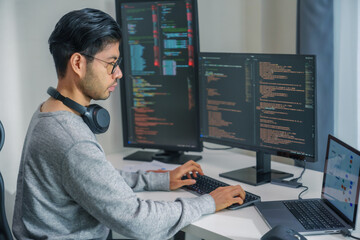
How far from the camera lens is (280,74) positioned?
177 centimetres

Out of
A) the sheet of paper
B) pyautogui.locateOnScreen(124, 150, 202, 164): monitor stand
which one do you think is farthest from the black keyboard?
pyautogui.locateOnScreen(124, 150, 202, 164): monitor stand

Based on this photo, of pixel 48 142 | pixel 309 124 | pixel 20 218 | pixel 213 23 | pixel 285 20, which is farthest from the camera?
pixel 213 23

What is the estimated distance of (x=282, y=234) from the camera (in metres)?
1.31

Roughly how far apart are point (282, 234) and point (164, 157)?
103 cm

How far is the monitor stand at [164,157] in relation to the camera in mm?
2237

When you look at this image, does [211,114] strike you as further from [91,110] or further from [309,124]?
[91,110]

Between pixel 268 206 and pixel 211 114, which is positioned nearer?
pixel 268 206

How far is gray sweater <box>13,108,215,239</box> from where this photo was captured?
134 cm

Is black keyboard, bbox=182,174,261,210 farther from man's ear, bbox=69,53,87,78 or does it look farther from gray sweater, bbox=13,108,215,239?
man's ear, bbox=69,53,87,78

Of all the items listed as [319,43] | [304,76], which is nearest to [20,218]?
[304,76]

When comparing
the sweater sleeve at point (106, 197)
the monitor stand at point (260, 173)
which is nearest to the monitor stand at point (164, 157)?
the monitor stand at point (260, 173)

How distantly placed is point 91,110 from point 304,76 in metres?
0.75

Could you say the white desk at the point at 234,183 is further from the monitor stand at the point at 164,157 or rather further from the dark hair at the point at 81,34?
the dark hair at the point at 81,34

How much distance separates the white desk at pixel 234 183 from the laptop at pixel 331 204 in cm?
3
